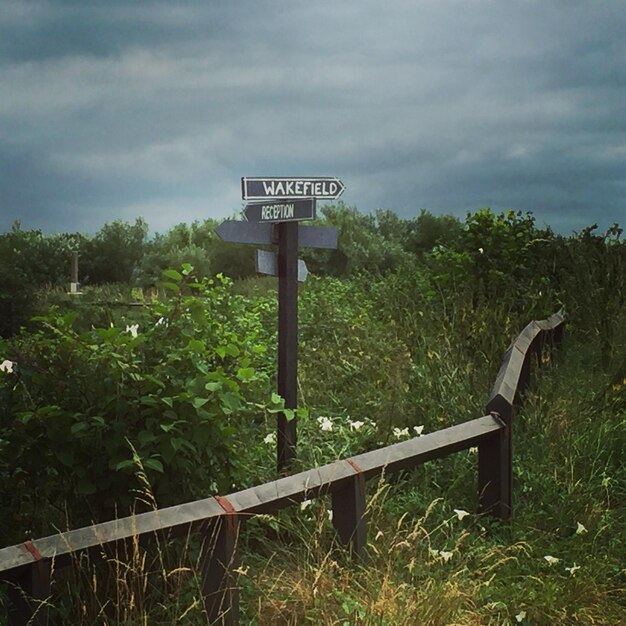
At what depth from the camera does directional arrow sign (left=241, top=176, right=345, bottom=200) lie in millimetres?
7264

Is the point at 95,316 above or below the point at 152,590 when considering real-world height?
above

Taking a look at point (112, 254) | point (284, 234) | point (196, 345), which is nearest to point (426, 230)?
point (112, 254)

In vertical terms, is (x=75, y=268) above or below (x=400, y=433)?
above

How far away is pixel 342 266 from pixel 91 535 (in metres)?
21.4

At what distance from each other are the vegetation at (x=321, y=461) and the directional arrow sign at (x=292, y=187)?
104 cm

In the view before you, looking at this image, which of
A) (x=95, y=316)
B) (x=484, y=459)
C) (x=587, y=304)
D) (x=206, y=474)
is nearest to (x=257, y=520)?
(x=206, y=474)

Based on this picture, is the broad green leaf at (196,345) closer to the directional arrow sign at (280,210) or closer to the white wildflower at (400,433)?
the directional arrow sign at (280,210)

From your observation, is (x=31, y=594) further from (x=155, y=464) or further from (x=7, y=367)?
(x=7, y=367)

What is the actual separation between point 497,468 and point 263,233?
2.59 metres

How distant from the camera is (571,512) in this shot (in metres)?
6.51

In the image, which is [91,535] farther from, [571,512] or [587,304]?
[587,304]

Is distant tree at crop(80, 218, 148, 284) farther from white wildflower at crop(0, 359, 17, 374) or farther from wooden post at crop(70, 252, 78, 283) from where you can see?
white wildflower at crop(0, 359, 17, 374)

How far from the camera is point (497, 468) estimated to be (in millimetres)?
6508

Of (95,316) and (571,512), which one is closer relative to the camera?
(571,512)
